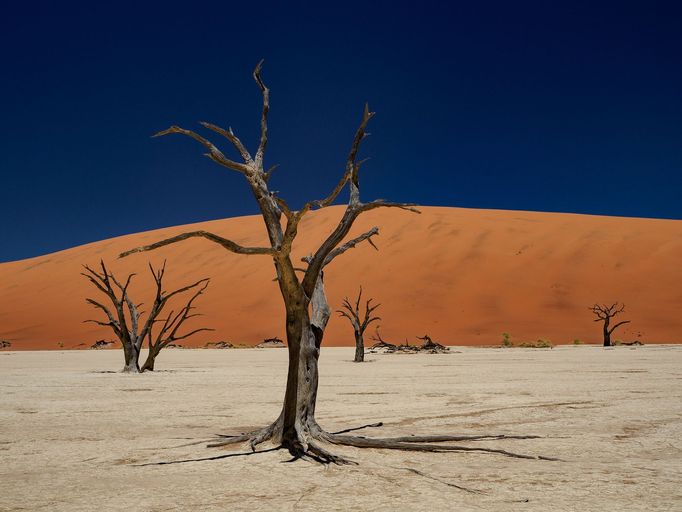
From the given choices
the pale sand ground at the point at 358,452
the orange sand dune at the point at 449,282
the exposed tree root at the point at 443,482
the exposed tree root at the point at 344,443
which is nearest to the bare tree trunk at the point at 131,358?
the pale sand ground at the point at 358,452

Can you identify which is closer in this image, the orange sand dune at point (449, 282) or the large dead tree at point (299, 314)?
the large dead tree at point (299, 314)

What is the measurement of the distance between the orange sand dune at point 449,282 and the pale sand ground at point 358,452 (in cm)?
2376

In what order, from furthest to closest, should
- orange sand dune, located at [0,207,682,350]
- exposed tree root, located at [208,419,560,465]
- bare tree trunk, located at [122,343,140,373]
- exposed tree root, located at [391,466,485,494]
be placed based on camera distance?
orange sand dune, located at [0,207,682,350]
bare tree trunk, located at [122,343,140,373]
exposed tree root, located at [208,419,560,465]
exposed tree root, located at [391,466,485,494]

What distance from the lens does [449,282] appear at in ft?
129

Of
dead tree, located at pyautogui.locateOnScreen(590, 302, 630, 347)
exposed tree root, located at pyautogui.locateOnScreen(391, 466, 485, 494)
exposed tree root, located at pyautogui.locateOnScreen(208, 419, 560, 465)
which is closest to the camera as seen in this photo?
exposed tree root, located at pyautogui.locateOnScreen(391, 466, 485, 494)

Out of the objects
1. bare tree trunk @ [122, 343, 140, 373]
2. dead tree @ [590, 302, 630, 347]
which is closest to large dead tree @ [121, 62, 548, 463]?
bare tree trunk @ [122, 343, 140, 373]

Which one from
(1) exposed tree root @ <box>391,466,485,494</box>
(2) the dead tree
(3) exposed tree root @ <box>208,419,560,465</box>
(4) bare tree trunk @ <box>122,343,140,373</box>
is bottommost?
(1) exposed tree root @ <box>391,466,485,494</box>

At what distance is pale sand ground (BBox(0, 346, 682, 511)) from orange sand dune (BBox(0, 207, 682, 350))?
23761 mm

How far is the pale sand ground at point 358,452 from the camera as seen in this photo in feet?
10.6

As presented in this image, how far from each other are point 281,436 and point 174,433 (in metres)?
1.32

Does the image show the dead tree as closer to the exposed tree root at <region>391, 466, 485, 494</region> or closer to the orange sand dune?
the orange sand dune

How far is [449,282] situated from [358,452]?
35.5 m

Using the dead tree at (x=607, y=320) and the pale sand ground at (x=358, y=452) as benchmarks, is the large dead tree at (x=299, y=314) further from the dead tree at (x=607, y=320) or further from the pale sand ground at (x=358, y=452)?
the dead tree at (x=607, y=320)

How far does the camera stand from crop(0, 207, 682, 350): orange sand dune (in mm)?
33344
